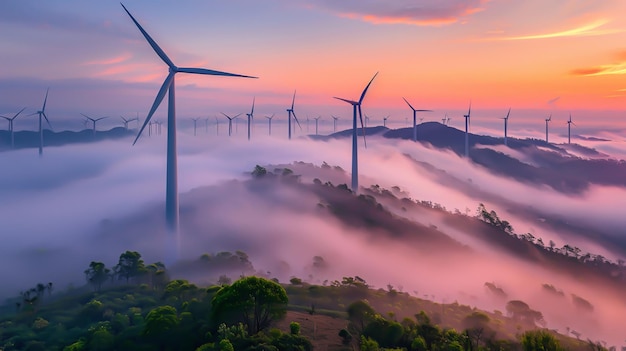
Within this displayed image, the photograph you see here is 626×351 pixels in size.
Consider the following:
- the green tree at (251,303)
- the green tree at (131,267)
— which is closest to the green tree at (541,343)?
the green tree at (251,303)

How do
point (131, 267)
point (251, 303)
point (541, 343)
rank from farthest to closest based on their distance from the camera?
point (131, 267) < point (251, 303) < point (541, 343)

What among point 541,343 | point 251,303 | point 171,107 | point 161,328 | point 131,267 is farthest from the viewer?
point 131,267

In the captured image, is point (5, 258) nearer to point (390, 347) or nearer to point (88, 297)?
point (88, 297)

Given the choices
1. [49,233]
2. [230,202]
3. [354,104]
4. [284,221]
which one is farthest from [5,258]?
[354,104]

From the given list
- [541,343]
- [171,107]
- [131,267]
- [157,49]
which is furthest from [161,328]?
[157,49]

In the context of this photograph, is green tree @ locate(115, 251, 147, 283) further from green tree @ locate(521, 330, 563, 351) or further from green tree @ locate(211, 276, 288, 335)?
green tree @ locate(521, 330, 563, 351)

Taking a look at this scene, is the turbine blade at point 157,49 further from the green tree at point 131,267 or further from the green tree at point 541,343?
the green tree at point 541,343

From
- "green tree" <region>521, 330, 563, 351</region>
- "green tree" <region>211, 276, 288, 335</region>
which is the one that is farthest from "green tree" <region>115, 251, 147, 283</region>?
"green tree" <region>521, 330, 563, 351</region>

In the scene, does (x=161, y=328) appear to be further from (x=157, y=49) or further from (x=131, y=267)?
(x=157, y=49)
